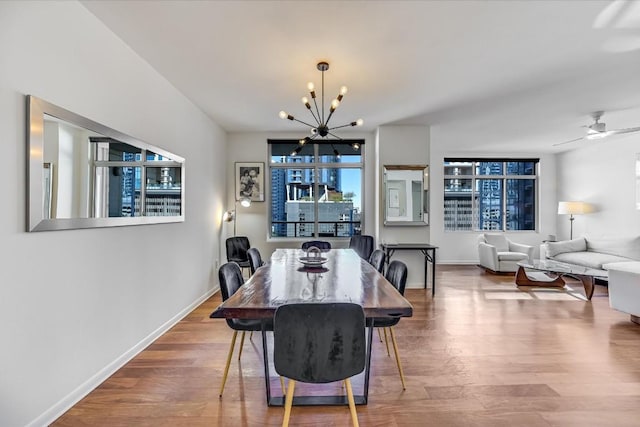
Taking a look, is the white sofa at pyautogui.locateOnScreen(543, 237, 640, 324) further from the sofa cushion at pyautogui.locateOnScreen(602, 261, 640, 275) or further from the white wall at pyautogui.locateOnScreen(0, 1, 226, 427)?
the white wall at pyautogui.locateOnScreen(0, 1, 226, 427)

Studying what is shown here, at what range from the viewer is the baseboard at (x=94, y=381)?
1886 millimetres

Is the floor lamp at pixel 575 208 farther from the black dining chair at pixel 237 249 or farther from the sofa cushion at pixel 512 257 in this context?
the black dining chair at pixel 237 249

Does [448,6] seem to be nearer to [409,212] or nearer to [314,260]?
[314,260]

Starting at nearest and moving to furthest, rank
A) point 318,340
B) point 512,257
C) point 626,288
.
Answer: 1. point 318,340
2. point 626,288
3. point 512,257

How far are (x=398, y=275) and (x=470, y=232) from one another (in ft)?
19.3

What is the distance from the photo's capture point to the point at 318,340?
1540mm

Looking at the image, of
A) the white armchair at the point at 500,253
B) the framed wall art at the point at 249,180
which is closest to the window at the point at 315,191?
the framed wall art at the point at 249,180

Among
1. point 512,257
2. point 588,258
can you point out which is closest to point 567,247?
point 588,258

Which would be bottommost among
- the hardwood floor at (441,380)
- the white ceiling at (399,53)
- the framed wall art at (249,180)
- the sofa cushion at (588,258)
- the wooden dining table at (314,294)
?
the hardwood floor at (441,380)

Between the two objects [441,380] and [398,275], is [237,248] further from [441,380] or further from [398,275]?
[441,380]

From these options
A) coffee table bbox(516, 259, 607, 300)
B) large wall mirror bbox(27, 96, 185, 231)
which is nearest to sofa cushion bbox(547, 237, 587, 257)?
coffee table bbox(516, 259, 607, 300)

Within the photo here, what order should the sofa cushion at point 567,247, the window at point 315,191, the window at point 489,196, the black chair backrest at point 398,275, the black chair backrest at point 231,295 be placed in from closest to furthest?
the black chair backrest at point 231,295
the black chair backrest at point 398,275
the window at point 315,191
the sofa cushion at point 567,247
the window at point 489,196

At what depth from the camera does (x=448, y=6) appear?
7.11ft

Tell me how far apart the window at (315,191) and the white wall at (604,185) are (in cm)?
473
